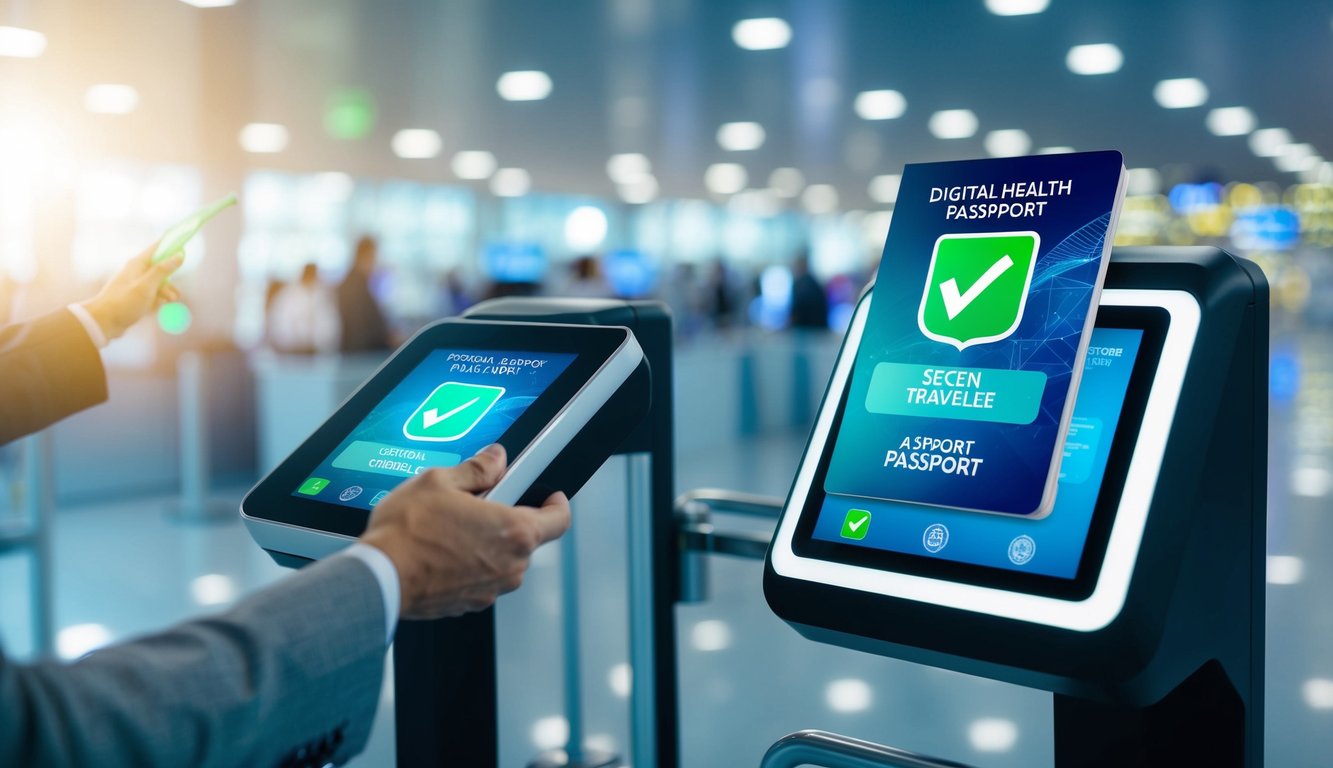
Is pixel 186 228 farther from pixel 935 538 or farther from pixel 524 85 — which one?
pixel 524 85

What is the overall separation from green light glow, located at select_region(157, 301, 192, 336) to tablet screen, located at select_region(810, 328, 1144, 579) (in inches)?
264

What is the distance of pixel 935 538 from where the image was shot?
983mm

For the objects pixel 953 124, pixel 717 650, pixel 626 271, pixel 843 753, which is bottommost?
pixel 717 650

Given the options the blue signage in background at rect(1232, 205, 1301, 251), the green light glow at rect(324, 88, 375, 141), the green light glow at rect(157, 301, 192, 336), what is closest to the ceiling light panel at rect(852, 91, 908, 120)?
the green light glow at rect(324, 88, 375, 141)

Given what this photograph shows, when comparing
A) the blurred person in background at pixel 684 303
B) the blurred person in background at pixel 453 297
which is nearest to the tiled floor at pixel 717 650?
the blurred person in background at pixel 453 297

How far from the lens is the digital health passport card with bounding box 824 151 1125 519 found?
37.2 inches

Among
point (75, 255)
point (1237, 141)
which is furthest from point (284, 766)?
point (75, 255)

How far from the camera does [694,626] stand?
3725 millimetres

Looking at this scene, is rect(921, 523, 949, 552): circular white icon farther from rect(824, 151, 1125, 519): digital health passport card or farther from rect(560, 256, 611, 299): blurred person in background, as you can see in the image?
rect(560, 256, 611, 299): blurred person in background

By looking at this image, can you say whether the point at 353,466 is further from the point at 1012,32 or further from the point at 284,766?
the point at 1012,32

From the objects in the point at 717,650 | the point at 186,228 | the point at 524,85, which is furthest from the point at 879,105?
the point at 186,228

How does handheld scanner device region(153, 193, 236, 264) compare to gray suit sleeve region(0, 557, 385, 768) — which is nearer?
gray suit sleeve region(0, 557, 385, 768)

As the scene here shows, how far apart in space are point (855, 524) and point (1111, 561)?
0.24 meters

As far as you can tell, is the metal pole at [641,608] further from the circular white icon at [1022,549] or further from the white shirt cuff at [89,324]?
the circular white icon at [1022,549]
